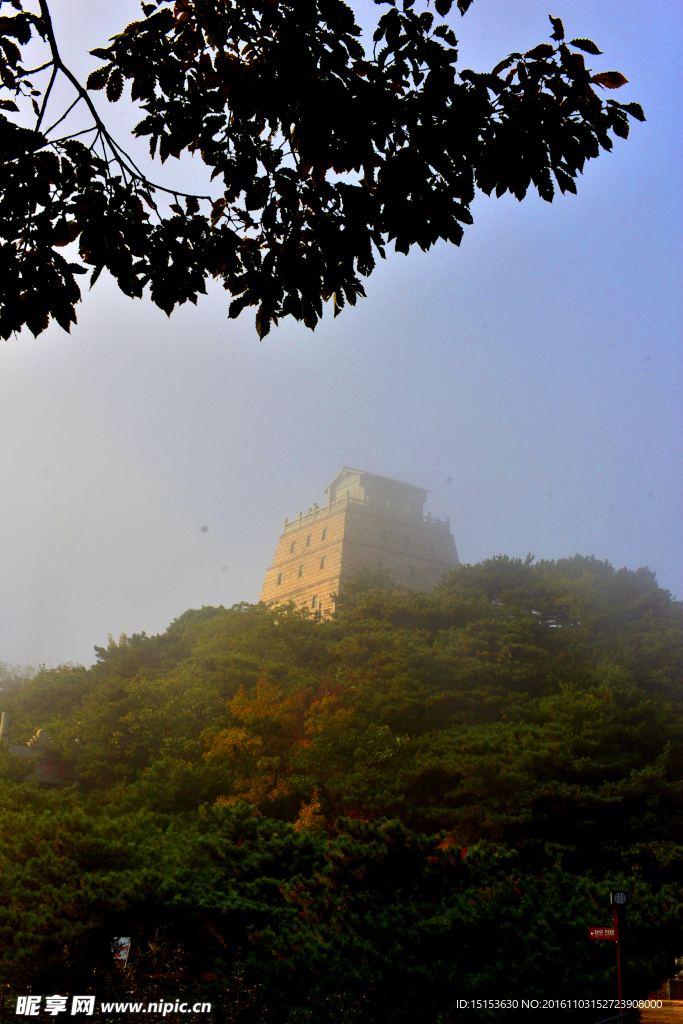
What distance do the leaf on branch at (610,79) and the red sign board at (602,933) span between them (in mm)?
8015

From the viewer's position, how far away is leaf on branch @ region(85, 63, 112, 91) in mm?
3168

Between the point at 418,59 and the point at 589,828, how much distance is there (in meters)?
13.7

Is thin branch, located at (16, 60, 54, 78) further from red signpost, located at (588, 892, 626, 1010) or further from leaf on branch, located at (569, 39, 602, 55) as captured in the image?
red signpost, located at (588, 892, 626, 1010)

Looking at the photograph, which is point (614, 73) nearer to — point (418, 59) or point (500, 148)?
point (500, 148)

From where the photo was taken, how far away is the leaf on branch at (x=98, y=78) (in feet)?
10.4

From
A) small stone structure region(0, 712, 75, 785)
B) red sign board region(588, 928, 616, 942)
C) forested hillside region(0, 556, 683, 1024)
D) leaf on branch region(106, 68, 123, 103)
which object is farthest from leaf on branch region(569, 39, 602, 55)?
small stone structure region(0, 712, 75, 785)

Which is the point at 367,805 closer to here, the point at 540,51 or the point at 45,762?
the point at 45,762

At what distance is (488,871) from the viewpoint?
836 centimetres

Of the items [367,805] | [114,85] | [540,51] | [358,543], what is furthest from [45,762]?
[358,543]

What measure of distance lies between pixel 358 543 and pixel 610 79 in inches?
1189

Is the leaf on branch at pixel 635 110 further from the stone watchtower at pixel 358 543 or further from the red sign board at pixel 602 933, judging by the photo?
the stone watchtower at pixel 358 543

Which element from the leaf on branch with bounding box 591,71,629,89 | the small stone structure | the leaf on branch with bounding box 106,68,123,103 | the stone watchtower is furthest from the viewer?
the stone watchtower

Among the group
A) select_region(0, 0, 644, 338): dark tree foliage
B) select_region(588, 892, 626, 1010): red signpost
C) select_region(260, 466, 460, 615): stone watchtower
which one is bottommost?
select_region(588, 892, 626, 1010): red signpost

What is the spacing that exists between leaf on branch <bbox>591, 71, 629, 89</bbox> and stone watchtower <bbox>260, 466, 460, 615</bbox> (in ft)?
92.1
